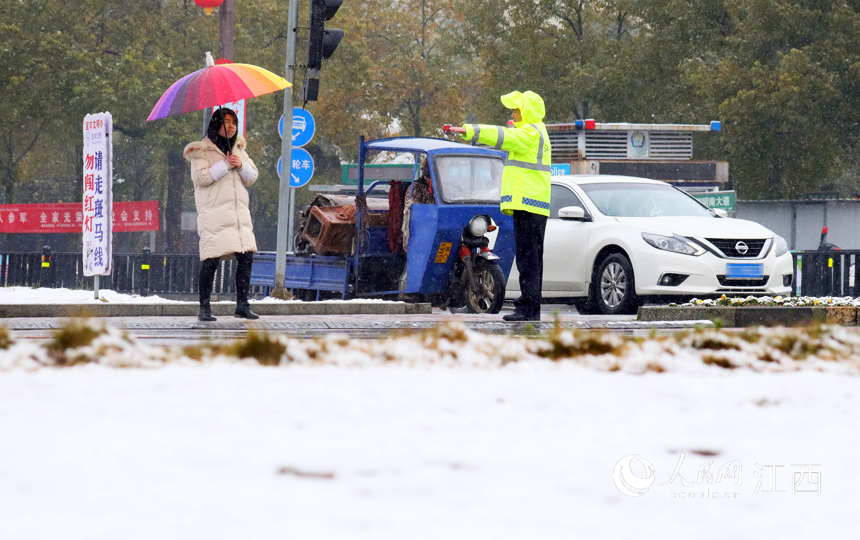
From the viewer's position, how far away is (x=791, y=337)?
4500 millimetres

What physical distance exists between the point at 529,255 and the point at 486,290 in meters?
2.43

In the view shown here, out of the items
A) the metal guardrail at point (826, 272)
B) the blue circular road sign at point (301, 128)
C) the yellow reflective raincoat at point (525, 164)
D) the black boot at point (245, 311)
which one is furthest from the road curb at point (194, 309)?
the metal guardrail at point (826, 272)

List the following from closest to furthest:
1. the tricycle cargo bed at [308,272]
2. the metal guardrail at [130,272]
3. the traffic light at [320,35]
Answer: the traffic light at [320,35] → the tricycle cargo bed at [308,272] → the metal guardrail at [130,272]

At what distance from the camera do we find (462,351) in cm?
398

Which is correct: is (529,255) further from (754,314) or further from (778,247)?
(778,247)

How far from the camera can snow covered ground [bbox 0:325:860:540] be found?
2014mm

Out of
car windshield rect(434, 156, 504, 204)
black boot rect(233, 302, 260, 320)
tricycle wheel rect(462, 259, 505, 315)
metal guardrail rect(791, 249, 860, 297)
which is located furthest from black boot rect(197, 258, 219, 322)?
metal guardrail rect(791, 249, 860, 297)

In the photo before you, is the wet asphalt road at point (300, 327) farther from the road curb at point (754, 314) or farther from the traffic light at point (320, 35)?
the traffic light at point (320, 35)

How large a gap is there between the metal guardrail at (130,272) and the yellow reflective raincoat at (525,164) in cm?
1511

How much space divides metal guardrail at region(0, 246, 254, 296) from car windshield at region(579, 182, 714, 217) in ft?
40.2

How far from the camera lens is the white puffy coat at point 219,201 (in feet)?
31.0

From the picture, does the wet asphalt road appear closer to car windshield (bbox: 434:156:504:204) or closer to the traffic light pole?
car windshield (bbox: 434:156:504:204)

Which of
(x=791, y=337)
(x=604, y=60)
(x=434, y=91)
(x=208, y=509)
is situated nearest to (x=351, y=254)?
(x=791, y=337)

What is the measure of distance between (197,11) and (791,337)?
42.0 metres
